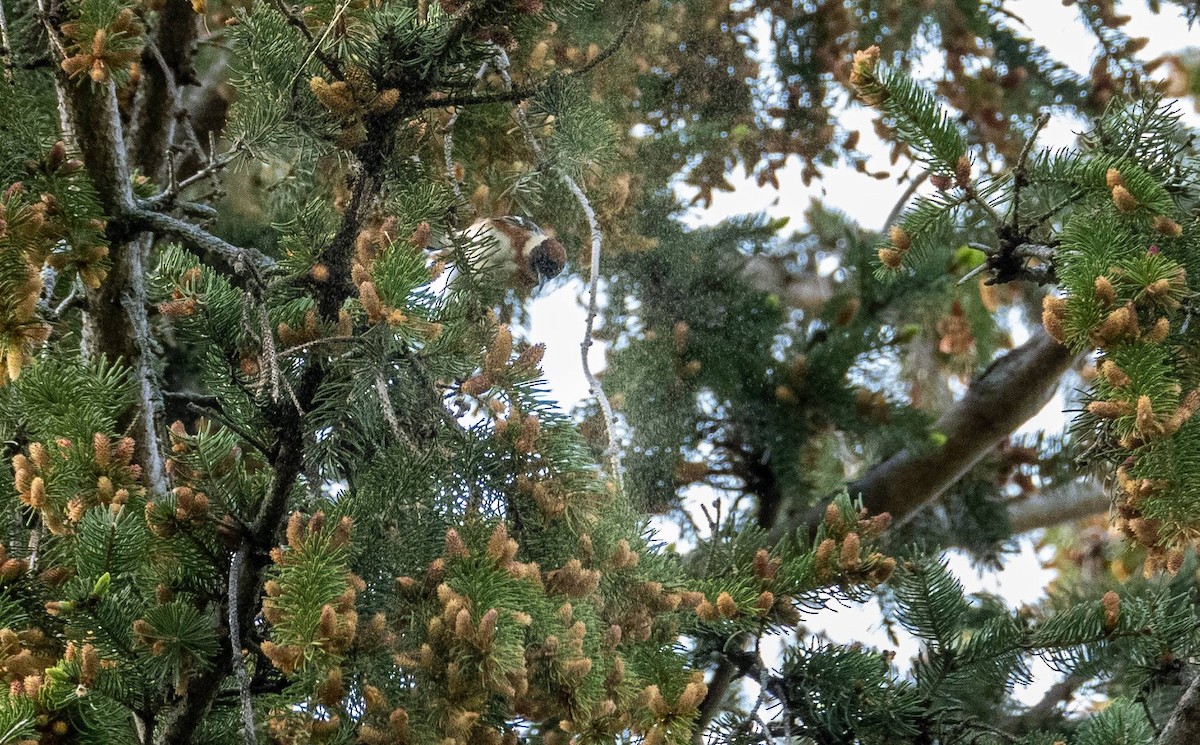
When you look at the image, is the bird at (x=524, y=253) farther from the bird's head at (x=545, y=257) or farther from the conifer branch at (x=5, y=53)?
the conifer branch at (x=5, y=53)

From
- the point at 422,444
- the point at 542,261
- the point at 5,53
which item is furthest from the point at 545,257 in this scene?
the point at 5,53

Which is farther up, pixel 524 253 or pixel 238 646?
pixel 524 253

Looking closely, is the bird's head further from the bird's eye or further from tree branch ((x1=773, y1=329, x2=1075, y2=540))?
tree branch ((x1=773, y1=329, x2=1075, y2=540))

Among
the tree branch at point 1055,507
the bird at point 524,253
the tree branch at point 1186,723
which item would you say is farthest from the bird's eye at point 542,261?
the tree branch at point 1055,507

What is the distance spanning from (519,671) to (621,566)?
0.46 ft

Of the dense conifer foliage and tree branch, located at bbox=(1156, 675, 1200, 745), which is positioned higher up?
the dense conifer foliage

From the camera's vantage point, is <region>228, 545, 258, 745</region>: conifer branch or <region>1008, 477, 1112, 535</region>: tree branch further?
<region>1008, 477, 1112, 535</region>: tree branch

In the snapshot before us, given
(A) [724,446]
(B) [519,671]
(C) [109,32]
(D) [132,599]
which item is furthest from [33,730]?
(A) [724,446]

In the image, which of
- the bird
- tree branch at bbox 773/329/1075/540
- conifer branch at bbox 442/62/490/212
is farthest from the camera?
tree branch at bbox 773/329/1075/540

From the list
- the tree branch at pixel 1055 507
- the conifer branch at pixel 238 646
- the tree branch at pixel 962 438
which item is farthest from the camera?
the tree branch at pixel 1055 507

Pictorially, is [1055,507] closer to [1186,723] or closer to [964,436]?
[964,436]

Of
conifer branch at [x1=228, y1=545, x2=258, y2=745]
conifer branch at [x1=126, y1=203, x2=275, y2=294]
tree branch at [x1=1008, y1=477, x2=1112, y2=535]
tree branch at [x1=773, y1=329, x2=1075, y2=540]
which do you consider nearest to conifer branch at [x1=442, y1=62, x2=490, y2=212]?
conifer branch at [x1=126, y1=203, x2=275, y2=294]

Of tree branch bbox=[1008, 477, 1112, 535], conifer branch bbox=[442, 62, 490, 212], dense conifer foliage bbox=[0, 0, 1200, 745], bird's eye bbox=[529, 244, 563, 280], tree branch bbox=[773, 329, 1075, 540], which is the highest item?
tree branch bbox=[1008, 477, 1112, 535]

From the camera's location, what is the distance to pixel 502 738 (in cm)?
60
